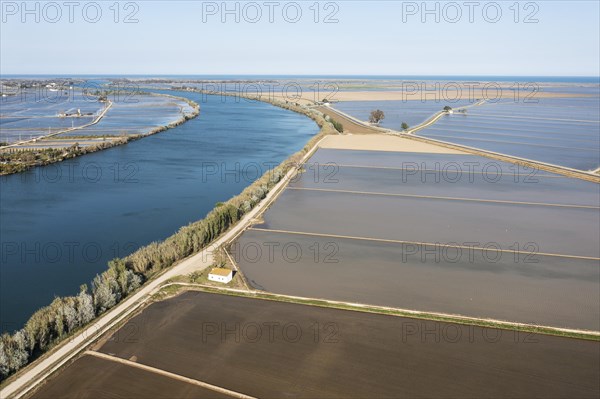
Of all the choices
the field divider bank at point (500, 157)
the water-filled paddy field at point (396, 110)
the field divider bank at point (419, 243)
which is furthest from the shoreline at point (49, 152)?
the water-filled paddy field at point (396, 110)

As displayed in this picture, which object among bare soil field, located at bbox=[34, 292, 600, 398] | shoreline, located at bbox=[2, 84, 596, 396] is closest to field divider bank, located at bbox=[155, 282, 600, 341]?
bare soil field, located at bbox=[34, 292, 600, 398]

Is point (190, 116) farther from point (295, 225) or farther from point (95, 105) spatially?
point (295, 225)

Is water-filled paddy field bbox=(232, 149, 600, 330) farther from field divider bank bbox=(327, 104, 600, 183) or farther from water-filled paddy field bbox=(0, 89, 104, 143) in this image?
water-filled paddy field bbox=(0, 89, 104, 143)

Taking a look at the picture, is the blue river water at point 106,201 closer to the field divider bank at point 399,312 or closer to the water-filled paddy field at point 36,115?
the field divider bank at point 399,312

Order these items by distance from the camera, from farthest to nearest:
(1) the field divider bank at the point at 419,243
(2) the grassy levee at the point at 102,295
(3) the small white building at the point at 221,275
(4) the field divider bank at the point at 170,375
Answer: (1) the field divider bank at the point at 419,243 → (3) the small white building at the point at 221,275 → (2) the grassy levee at the point at 102,295 → (4) the field divider bank at the point at 170,375

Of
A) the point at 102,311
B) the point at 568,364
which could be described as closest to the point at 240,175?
the point at 102,311
